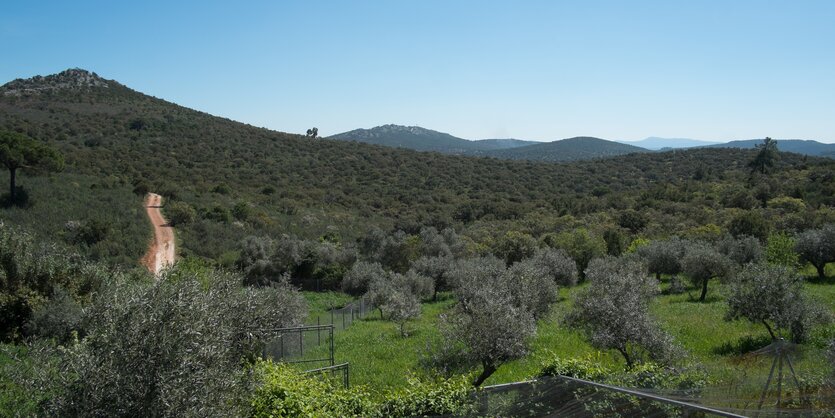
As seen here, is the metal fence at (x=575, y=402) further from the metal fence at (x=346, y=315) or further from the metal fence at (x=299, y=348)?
the metal fence at (x=346, y=315)

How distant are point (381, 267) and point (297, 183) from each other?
97.3 feet

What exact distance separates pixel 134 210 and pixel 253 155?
95.4 ft

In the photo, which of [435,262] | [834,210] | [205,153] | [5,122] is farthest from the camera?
[205,153]

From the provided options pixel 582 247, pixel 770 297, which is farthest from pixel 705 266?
pixel 582 247

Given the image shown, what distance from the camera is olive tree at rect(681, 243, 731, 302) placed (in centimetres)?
2612

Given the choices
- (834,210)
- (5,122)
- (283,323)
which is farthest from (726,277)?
(5,122)

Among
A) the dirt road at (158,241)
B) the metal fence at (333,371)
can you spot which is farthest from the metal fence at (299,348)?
the dirt road at (158,241)

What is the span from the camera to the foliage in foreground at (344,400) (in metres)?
9.49

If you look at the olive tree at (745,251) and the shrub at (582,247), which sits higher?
the olive tree at (745,251)

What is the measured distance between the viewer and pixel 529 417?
360 inches

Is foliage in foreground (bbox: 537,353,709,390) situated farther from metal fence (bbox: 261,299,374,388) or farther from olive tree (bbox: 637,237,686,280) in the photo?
olive tree (bbox: 637,237,686,280)

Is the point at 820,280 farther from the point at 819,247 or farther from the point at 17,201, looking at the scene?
the point at 17,201

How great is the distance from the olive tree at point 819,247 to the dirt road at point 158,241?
3704cm

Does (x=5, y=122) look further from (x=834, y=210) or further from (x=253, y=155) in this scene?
(x=834, y=210)
